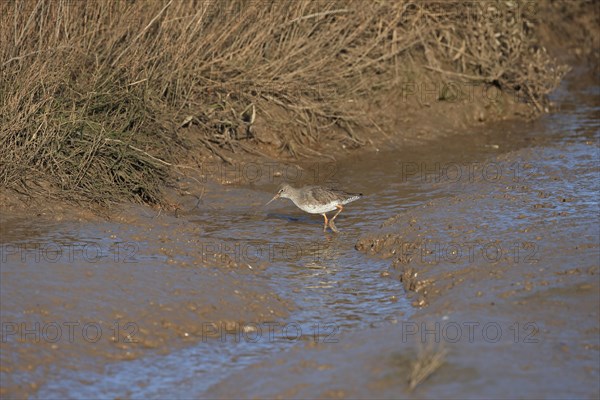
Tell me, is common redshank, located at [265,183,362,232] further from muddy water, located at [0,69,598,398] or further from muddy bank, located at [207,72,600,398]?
muddy bank, located at [207,72,600,398]

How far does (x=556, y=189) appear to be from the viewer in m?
9.97

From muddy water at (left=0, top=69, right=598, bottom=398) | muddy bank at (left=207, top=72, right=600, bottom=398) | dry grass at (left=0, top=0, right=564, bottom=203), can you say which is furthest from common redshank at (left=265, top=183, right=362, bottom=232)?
dry grass at (left=0, top=0, right=564, bottom=203)

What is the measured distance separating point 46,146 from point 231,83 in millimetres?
2982

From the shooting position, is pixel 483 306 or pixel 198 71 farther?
pixel 198 71

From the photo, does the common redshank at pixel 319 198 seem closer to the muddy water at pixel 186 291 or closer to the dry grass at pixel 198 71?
the muddy water at pixel 186 291

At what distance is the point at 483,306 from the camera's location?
6719mm

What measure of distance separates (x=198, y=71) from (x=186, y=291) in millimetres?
4597

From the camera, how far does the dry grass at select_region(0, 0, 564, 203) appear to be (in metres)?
9.21

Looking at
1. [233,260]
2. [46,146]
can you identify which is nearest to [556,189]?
[233,260]

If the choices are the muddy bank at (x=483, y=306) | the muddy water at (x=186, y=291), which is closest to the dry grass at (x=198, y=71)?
the muddy water at (x=186, y=291)

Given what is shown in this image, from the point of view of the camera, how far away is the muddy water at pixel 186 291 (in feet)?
20.0

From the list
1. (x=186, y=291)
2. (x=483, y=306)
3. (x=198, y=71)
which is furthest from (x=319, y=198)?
(x=483, y=306)

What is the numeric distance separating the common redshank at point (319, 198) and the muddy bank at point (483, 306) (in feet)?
2.33

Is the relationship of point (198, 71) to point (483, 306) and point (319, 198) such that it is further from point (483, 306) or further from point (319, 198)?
point (483, 306)
